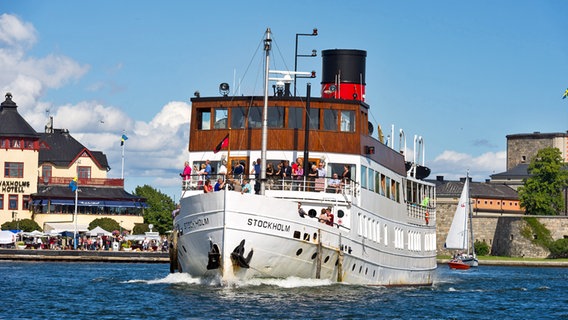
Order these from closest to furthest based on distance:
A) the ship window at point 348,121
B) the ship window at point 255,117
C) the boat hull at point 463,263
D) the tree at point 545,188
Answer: the ship window at point 255,117 → the ship window at point 348,121 → the boat hull at point 463,263 → the tree at point 545,188

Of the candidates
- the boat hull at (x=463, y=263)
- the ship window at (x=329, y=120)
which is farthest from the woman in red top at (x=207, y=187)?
the boat hull at (x=463, y=263)

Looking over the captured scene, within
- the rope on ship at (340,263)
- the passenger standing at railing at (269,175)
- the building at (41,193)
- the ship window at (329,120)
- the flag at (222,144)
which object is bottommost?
the rope on ship at (340,263)

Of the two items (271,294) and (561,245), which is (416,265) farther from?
(561,245)

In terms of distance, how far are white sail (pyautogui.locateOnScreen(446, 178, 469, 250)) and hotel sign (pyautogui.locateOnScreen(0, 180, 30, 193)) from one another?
135 feet

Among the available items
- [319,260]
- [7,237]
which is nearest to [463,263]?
[7,237]

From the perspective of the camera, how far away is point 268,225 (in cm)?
4009

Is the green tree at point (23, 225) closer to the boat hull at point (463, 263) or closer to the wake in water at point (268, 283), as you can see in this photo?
the boat hull at point (463, 263)

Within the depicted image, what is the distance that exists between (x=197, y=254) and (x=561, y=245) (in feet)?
327

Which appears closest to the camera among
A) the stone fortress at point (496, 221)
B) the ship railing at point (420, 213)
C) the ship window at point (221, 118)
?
the ship window at point (221, 118)

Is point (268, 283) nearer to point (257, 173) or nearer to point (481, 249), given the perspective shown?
point (257, 173)

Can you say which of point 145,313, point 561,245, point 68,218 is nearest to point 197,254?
point 145,313

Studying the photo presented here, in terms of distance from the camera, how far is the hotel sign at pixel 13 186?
126 metres

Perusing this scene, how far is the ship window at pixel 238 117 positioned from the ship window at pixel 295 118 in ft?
5.17

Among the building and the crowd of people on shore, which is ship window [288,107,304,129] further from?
the building
